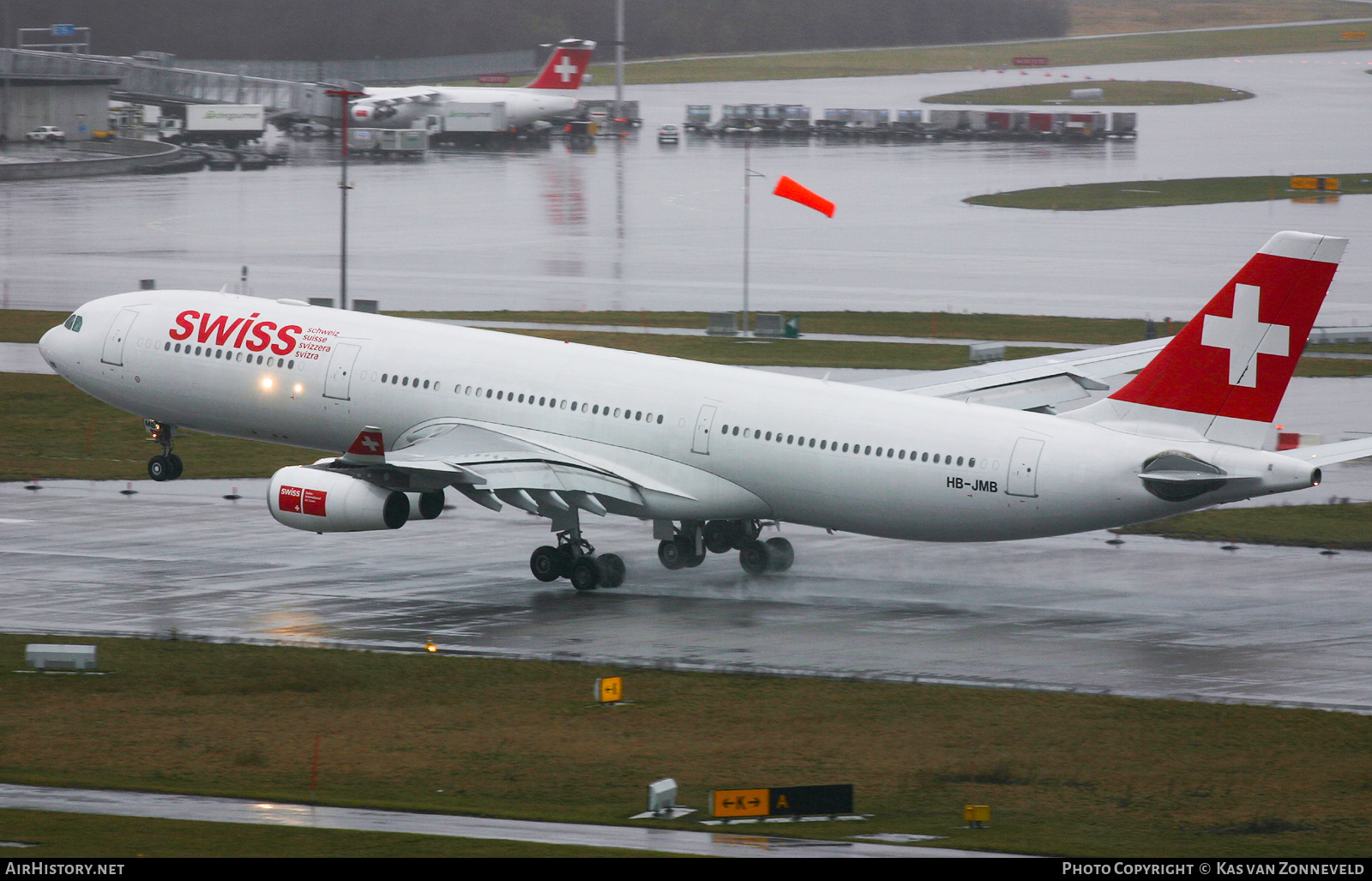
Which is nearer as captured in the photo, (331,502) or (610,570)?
(331,502)

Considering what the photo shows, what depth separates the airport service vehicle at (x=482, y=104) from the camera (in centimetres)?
16365

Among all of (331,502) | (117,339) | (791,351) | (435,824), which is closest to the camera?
(435,824)

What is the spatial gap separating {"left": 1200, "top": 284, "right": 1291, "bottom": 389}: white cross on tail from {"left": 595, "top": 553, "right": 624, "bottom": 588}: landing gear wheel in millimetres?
14183

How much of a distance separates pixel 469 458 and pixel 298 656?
7.90 meters

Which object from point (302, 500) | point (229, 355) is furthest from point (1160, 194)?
point (302, 500)

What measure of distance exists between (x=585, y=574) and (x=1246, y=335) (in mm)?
15559

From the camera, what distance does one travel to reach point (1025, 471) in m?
37.5

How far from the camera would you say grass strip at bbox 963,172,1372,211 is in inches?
4719

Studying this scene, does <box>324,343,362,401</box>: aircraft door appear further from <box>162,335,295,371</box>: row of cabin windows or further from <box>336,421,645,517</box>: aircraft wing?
<box>336,421,645,517</box>: aircraft wing

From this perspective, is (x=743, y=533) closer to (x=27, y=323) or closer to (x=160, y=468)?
(x=160, y=468)

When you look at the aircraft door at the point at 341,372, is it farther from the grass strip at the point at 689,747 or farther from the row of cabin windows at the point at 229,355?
the grass strip at the point at 689,747

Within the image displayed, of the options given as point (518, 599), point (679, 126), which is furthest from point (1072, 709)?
point (679, 126)

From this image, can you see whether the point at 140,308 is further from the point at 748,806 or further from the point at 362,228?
the point at 362,228

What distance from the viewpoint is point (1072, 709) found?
31422mm
